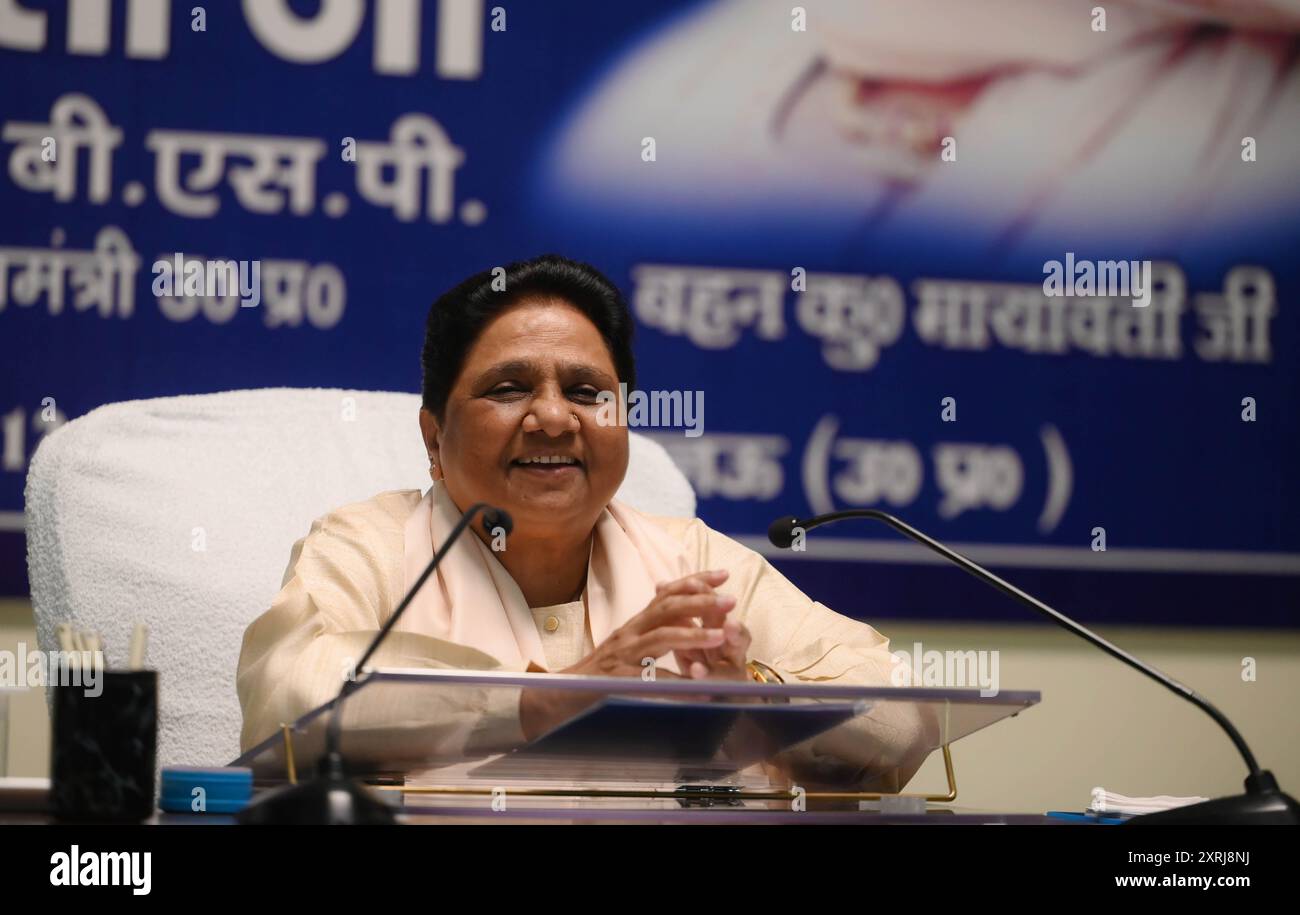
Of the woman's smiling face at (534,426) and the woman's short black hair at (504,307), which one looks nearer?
the woman's smiling face at (534,426)

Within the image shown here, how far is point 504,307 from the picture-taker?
2.09m

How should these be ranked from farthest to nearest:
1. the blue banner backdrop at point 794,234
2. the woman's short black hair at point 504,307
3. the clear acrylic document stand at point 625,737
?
the blue banner backdrop at point 794,234, the woman's short black hair at point 504,307, the clear acrylic document stand at point 625,737

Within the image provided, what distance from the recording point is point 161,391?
276 centimetres

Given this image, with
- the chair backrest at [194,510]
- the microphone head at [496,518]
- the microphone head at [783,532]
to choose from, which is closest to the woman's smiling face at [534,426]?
the chair backrest at [194,510]

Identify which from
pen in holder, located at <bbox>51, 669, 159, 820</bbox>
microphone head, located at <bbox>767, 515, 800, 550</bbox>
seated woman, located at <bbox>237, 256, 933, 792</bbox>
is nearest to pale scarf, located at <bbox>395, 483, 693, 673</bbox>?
seated woman, located at <bbox>237, 256, 933, 792</bbox>

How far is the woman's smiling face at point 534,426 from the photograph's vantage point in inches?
78.1

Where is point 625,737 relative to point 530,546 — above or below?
below

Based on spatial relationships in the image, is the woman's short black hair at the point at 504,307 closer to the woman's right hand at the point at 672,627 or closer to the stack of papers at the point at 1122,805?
the woman's right hand at the point at 672,627

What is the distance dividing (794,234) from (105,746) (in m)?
2.08

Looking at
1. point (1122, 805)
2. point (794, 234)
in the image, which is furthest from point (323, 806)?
point (794, 234)

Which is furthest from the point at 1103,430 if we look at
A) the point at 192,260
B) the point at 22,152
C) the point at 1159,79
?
the point at 22,152

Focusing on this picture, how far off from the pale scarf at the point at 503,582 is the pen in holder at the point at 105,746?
2.27ft

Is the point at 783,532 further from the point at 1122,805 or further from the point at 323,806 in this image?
the point at 323,806
